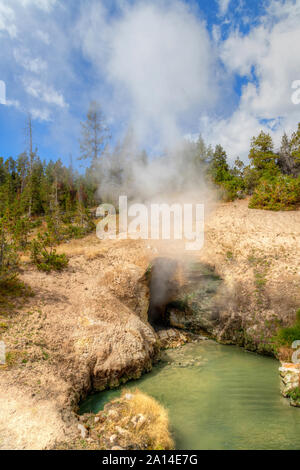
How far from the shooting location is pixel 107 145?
3186cm

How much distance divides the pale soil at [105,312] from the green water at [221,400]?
3.62ft

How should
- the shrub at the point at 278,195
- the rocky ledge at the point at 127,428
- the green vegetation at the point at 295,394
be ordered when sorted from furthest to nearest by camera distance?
the shrub at the point at 278,195 → the green vegetation at the point at 295,394 → the rocky ledge at the point at 127,428

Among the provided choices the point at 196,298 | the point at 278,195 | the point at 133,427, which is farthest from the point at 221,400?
the point at 278,195

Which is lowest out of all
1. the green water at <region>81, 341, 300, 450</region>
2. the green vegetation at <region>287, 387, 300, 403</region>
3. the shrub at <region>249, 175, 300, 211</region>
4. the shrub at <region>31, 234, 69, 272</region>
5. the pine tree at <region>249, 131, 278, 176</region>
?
the green water at <region>81, 341, 300, 450</region>

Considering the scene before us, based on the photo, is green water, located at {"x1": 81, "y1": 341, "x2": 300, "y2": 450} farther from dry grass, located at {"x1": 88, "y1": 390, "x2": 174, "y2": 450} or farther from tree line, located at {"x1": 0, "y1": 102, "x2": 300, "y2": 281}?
tree line, located at {"x1": 0, "y1": 102, "x2": 300, "y2": 281}

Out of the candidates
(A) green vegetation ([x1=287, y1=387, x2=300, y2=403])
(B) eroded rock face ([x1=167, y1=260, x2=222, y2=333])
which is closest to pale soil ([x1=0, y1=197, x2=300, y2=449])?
(B) eroded rock face ([x1=167, y1=260, x2=222, y2=333])

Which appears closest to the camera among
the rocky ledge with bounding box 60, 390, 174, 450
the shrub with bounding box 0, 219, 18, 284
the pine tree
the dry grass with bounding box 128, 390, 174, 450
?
the rocky ledge with bounding box 60, 390, 174, 450

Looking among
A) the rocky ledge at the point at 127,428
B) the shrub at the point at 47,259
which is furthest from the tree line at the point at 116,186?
the rocky ledge at the point at 127,428

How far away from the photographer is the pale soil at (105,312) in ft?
23.6

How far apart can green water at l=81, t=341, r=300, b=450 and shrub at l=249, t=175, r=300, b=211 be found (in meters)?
10.7

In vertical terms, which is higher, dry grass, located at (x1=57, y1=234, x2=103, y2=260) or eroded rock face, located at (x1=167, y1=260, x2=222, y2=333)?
dry grass, located at (x1=57, y1=234, x2=103, y2=260)

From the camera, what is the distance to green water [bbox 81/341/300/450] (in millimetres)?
7043

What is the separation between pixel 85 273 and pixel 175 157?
17.0 meters

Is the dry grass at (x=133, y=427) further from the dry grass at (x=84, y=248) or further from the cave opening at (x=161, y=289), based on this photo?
the dry grass at (x=84, y=248)
